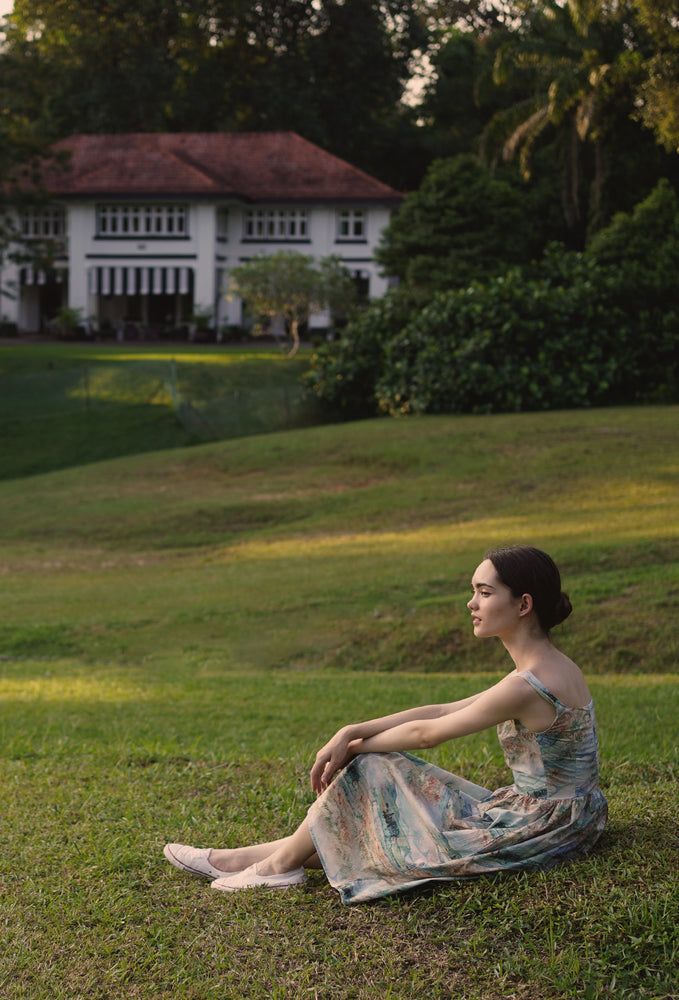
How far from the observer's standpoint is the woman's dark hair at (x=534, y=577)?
3.98 m

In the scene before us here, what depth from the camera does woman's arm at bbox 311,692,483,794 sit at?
163 inches

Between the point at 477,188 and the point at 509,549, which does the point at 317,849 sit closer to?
the point at 509,549

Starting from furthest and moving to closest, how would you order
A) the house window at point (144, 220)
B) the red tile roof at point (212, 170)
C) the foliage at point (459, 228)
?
the house window at point (144, 220) < the red tile roof at point (212, 170) < the foliage at point (459, 228)

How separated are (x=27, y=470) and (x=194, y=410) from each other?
3841mm

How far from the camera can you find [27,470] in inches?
904

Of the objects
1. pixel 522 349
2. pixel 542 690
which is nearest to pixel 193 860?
pixel 542 690

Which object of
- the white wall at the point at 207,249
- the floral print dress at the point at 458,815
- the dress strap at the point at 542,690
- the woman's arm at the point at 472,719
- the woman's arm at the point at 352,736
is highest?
the white wall at the point at 207,249

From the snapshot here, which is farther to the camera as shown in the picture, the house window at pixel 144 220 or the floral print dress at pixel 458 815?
the house window at pixel 144 220

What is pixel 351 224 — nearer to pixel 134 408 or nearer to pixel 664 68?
pixel 134 408

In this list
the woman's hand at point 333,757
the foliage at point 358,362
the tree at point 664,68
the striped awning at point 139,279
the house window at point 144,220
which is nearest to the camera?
the woman's hand at point 333,757

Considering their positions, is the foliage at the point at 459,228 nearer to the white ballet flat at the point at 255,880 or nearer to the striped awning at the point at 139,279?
the white ballet flat at the point at 255,880

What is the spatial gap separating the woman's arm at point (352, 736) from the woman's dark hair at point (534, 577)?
0.44 metres

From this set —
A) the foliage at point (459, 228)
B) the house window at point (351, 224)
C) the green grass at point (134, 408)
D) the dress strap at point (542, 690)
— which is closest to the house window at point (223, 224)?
the house window at point (351, 224)

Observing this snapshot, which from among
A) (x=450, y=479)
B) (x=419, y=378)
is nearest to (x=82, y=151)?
(x=419, y=378)
